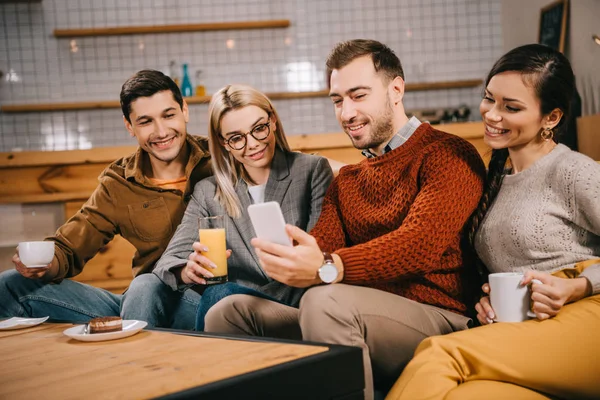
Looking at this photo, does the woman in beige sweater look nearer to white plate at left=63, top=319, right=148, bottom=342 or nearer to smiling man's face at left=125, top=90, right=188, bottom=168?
white plate at left=63, top=319, right=148, bottom=342

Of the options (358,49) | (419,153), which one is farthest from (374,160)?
(358,49)

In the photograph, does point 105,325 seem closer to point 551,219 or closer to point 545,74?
point 551,219

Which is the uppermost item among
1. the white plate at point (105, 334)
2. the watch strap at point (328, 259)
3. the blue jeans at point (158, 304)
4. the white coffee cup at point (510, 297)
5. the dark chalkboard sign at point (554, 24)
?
the dark chalkboard sign at point (554, 24)

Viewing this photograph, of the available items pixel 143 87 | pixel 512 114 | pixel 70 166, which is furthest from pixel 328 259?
pixel 70 166

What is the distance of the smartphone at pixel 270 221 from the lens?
132 centimetres

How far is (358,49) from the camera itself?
1842 millimetres

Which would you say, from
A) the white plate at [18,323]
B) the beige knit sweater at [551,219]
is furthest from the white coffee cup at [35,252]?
the beige knit sweater at [551,219]

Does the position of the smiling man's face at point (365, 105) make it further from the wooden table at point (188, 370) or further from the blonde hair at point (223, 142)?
the wooden table at point (188, 370)

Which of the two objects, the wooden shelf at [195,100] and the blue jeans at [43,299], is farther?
the wooden shelf at [195,100]

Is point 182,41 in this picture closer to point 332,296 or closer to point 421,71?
point 421,71

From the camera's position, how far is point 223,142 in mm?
2170

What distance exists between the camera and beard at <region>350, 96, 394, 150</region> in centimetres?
182

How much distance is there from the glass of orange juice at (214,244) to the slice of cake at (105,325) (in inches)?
16.8

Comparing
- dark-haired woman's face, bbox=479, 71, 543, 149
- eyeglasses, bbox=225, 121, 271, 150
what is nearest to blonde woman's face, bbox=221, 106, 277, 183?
eyeglasses, bbox=225, 121, 271, 150
